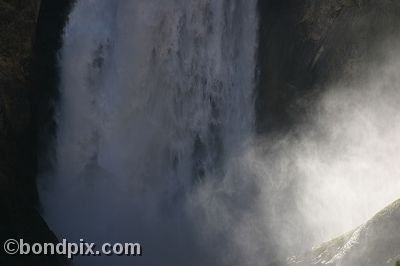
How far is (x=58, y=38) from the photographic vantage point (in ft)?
75.0

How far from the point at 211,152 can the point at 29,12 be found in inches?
321

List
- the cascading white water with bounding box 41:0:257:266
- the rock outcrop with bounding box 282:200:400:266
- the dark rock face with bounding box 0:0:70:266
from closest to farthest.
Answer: the rock outcrop with bounding box 282:200:400:266
the dark rock face with bounding box 0:0:70:266
the cascading white water with bounding box 41:0:257:266

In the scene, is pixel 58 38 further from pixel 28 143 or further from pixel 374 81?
pixel 374 81

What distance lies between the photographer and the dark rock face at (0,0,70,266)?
18.3 m

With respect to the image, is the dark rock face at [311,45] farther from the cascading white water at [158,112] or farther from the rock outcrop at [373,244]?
the rock outcrop at [373,244]

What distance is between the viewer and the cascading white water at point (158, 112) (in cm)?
2288

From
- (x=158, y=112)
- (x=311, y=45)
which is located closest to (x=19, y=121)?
(x=158, y=112)

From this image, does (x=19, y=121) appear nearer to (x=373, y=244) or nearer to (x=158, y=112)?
(x=158, y=112)

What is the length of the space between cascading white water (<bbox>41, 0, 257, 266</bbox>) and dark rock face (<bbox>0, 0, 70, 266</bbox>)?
2174 millimetres

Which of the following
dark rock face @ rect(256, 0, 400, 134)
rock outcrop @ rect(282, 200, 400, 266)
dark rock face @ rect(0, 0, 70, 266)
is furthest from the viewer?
dark rock face @ rect(256, 0, 400, 134)

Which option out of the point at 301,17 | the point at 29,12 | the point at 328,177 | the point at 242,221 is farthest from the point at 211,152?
the point at 29,12

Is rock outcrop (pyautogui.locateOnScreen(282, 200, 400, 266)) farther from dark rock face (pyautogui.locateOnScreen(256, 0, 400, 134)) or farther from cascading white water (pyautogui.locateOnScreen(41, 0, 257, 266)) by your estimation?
dark rock face (pyautogui.locateOnScreen(256, 0, 400, 134))

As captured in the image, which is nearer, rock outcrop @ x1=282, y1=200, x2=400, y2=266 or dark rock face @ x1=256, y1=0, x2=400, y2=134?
rock outcrop @ x1=282, y1=200, x2=400, y2=266

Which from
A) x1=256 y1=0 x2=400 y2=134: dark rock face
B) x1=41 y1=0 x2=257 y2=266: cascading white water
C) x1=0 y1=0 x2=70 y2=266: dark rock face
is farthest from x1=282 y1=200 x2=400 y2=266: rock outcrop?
x1=256 y1=0 x2=400 y2=134: dark rock face
